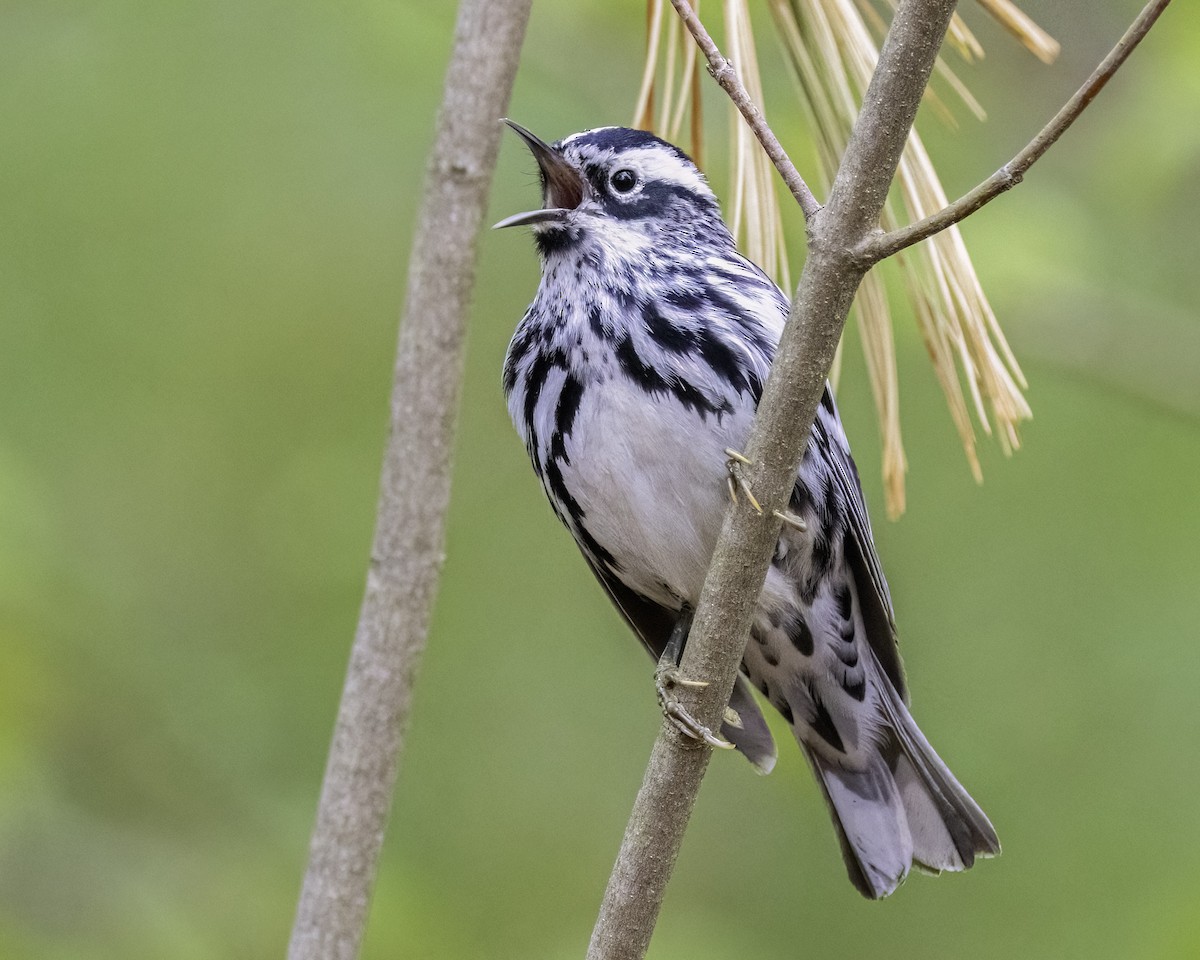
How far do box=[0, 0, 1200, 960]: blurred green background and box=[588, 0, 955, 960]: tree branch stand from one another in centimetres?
191

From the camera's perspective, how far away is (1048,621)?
4742 mm

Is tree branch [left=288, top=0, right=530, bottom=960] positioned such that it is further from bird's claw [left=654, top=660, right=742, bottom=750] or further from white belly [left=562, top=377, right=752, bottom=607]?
bird's claw [left=654, top=660, right=742, bottom=750]

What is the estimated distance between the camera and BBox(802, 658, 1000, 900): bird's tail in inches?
127

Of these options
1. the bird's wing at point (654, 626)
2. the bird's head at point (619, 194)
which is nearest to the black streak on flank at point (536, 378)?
the bird's head at point (619, 194)

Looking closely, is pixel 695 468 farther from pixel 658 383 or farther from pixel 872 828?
pixel 872 828

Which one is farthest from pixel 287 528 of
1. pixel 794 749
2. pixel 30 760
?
pixel 794 749

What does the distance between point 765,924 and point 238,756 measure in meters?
1.77

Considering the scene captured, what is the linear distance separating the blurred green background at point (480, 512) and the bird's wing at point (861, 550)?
1.17 metres

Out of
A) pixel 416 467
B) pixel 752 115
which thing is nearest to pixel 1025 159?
pixel 752 115

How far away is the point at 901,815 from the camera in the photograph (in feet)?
10.8

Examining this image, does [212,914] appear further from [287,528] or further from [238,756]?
[287,528]

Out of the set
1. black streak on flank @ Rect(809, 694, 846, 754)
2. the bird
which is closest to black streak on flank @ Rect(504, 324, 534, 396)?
the bird

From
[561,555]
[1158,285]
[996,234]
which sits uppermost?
[1158,285]

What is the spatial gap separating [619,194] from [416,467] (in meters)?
0.88
